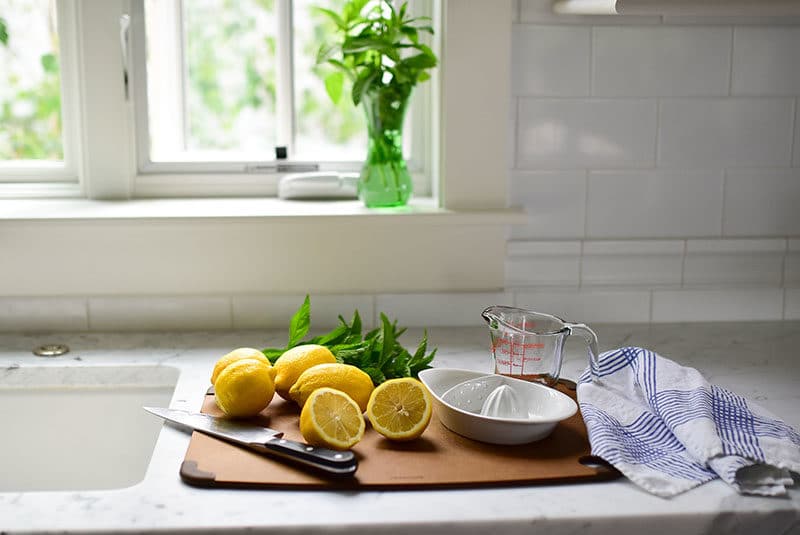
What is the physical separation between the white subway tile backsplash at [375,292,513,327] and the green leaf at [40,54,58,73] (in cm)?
72

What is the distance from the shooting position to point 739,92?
1478 mm

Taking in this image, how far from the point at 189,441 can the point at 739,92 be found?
3.55 feet

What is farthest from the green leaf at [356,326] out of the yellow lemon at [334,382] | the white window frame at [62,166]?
the white window frame at [62,166]

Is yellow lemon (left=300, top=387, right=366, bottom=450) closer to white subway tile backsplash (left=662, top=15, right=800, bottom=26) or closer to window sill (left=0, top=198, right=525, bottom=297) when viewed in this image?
window sill (left=0, top=198, right=525, bottom=297)

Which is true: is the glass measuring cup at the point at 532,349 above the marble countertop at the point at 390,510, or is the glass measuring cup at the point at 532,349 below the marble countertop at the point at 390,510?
above

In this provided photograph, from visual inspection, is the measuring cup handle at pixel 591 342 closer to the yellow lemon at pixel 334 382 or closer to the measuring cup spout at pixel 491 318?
the measuring cup spout at pixel 491 318

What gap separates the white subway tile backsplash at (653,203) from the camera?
1.49 metres

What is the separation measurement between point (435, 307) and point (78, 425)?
23.2 inches

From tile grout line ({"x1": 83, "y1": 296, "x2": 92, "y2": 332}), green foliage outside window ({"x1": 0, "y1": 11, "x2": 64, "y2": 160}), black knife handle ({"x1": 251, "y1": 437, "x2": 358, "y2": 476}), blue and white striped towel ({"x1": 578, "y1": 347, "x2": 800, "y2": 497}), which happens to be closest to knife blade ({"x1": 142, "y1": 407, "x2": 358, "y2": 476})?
black knife handle ({"x1": 251, "y1": 437, "x2": 358, "y2": 476})

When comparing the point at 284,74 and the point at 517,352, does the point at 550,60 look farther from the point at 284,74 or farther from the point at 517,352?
the point at 517,352

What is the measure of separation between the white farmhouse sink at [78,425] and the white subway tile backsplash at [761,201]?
98 centimetres

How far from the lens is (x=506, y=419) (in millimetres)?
907

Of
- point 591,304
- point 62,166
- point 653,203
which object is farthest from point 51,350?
point 653,203

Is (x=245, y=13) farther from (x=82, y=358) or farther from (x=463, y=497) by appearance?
(x=463, y=497)
